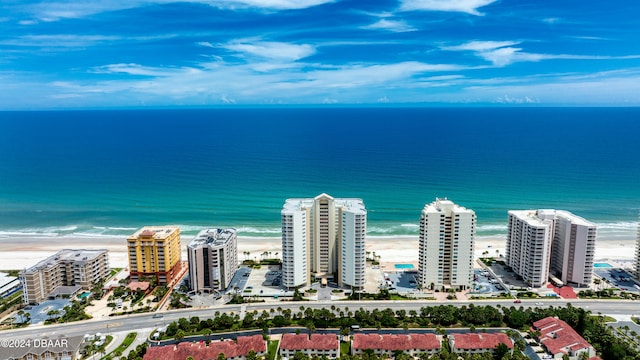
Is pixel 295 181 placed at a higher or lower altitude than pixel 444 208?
lower

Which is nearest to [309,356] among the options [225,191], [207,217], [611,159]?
[207,217]

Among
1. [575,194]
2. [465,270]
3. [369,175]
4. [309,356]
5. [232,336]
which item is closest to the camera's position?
[309,356]

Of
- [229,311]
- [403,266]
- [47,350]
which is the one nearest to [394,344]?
[229,311]

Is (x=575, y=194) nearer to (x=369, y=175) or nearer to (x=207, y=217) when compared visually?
(x=369, y=175)

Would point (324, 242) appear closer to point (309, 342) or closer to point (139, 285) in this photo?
point (309, 342)

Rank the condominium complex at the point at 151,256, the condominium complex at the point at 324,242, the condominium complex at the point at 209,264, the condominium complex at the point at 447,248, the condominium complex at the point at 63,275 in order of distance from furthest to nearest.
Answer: the condominium complex at the point at 151,256, the condominium complex at the point at 447,248, the condominium complex at the point at 324,242, the condominium complex at the point at 209,264, the condominium complex at the point at 63,275

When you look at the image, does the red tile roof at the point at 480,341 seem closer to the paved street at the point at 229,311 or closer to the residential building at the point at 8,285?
the paved street at the point at 229,311

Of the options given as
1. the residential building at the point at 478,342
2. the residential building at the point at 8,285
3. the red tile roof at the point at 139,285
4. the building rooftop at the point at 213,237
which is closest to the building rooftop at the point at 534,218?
the residential building at the point at 478,342
